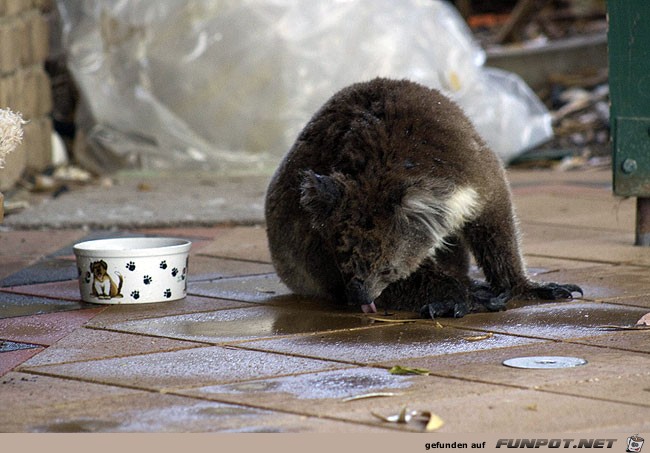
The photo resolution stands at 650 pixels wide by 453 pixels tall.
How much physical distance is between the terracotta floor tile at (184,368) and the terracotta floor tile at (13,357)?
0.09m

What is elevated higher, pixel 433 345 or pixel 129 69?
pixel 129 69

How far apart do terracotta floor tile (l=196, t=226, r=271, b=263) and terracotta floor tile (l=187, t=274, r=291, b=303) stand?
52 centimetres

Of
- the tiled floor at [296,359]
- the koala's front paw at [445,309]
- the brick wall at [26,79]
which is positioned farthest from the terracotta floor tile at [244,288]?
the brick wall at [26,79]

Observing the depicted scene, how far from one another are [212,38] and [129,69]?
786 mm

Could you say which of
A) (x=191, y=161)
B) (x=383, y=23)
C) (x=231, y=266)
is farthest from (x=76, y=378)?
(x=383, y=23)

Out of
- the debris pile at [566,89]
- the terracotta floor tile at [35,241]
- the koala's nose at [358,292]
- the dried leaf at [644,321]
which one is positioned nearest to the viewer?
the dried leaf at [644,321]

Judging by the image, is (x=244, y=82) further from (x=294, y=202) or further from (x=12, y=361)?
(x=12, y=361)

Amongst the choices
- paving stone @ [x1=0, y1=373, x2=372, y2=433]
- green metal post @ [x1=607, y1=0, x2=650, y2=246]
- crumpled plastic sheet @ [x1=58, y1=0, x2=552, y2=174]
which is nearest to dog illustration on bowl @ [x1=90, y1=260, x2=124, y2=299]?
paving stone @ [x1=0, y1=373, x2=372, y2=433]

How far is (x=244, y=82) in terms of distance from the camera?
361 inches

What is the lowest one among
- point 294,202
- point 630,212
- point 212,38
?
point 630,212

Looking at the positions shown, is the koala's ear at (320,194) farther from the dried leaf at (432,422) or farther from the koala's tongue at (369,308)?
the dried leaf at (432,422)

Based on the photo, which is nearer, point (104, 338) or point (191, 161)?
point (104, 338)

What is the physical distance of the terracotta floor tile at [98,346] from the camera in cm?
366

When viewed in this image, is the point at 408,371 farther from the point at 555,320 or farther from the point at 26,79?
the point at 26,79
